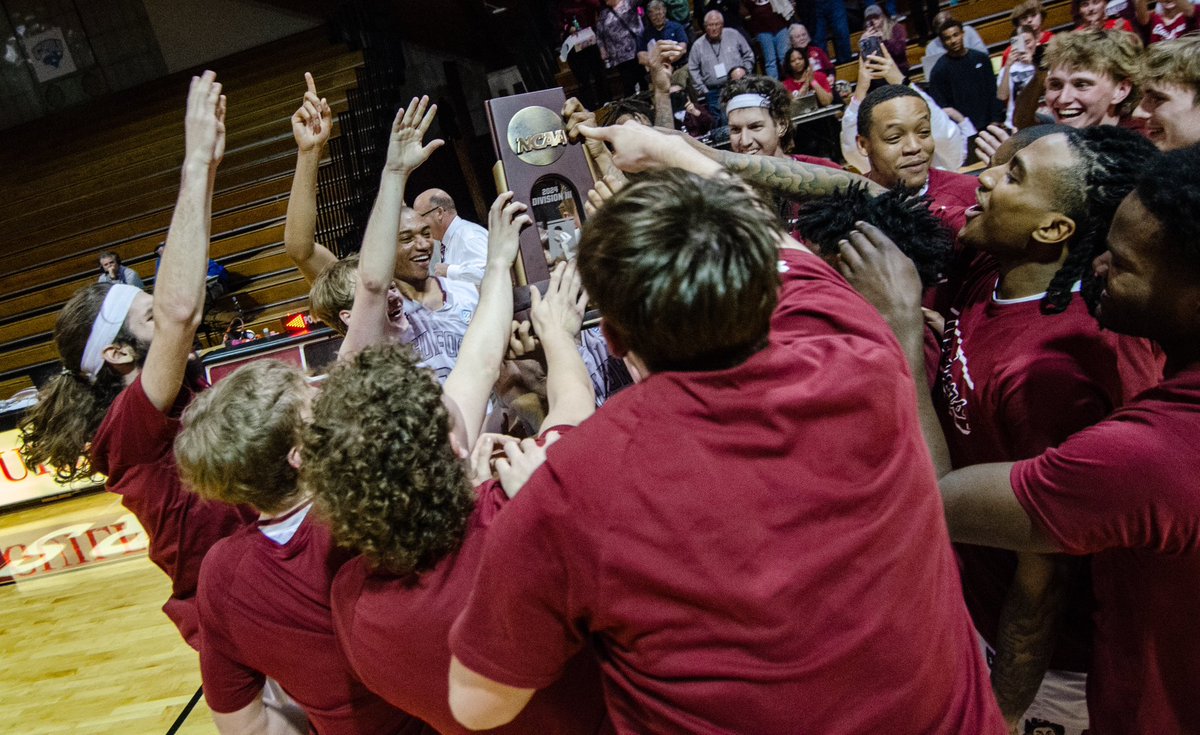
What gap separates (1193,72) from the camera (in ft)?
7.12

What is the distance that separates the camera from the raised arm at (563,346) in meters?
1.60

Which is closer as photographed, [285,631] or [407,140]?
[285,631]

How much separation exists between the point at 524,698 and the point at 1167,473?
91 centimetres

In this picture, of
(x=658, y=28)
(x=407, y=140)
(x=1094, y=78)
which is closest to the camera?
(x=407, y=140)

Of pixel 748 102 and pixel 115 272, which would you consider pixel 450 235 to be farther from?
pixel 115 272

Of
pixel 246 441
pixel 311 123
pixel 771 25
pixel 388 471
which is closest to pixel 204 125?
pixel 311 123

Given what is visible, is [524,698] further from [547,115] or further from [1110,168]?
[547,115]

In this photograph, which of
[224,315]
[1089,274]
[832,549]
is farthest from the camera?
[224,315]

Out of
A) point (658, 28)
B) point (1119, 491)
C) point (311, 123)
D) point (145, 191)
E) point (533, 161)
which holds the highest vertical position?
point (658, 28)

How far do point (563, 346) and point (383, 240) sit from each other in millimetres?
620

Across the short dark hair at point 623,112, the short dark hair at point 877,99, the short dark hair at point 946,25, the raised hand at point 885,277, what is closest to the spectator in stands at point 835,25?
the short dark hair at point 946,25

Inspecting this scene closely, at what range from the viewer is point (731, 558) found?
875 millimetres

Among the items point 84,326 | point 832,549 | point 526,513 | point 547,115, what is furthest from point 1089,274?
point 84,326

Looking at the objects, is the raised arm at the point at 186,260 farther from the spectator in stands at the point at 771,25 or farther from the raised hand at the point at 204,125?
the spectator in stands at the point at 771,25
